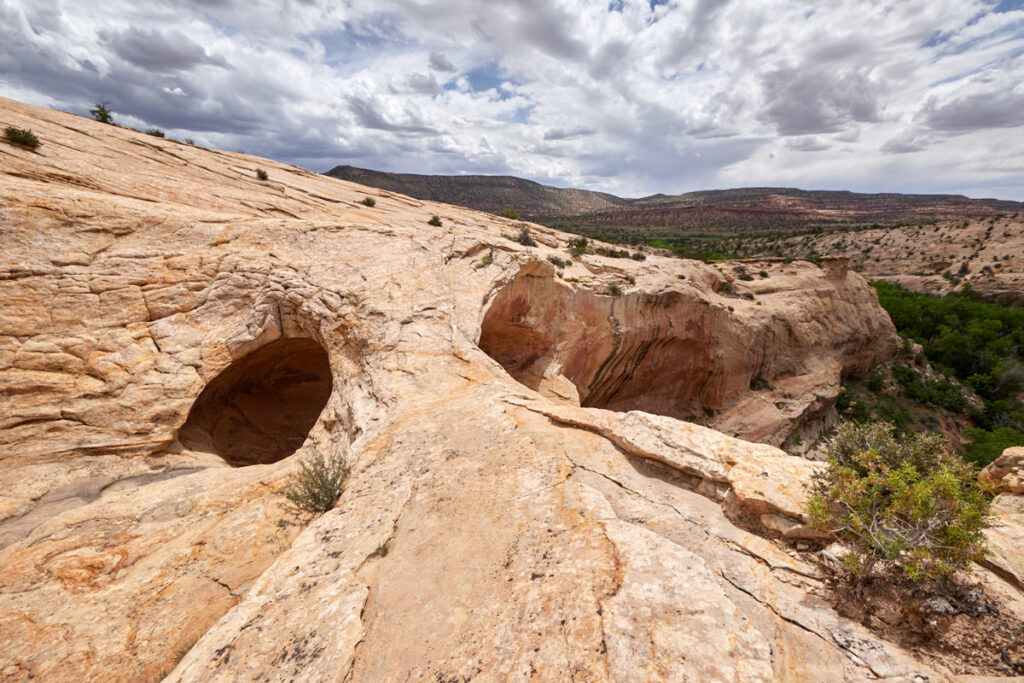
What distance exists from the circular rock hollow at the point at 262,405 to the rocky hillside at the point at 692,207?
6852cm

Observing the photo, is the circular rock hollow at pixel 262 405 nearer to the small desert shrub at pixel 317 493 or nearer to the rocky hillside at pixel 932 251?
the small desert shrub at pixel 317 493

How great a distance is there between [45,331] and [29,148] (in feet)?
19.7

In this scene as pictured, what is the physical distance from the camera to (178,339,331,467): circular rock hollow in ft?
30.4

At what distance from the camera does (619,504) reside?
4.17m

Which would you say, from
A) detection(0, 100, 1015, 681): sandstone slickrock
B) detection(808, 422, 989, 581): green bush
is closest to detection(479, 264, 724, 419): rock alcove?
detection(0, 100, 1015, 681): sandstone slickrock

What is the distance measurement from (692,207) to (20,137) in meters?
→ 128

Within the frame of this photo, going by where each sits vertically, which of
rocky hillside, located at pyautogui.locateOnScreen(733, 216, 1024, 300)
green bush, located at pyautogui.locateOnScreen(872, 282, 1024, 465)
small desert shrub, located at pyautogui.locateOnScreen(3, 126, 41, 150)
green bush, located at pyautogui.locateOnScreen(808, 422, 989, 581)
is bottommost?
green bush, located at pyautogui.locateOnScreen(872, 282, 1024, 465)

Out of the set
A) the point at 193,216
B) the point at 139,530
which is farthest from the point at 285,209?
the point at 139,530

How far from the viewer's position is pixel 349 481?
5332 mm

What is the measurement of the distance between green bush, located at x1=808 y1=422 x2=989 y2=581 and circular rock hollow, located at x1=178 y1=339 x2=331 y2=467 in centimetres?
1000

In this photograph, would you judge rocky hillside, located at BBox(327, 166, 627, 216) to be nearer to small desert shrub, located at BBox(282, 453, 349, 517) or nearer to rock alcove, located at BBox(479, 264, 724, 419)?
rock alcove, located at BBox(479, 264, 724, 419)

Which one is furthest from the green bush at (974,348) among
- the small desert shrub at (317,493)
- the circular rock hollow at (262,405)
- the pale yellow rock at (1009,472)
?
the circular rock hollow at (262,405)

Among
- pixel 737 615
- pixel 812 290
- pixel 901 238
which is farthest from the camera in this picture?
pixel 901 238

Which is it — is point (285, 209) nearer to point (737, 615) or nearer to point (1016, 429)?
point (737, 615)
